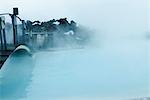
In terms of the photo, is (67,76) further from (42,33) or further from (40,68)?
(42,33)

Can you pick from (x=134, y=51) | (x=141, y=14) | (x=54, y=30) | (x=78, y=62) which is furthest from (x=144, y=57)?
(x=54, y=30)

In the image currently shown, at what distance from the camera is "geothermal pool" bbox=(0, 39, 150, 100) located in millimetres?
2301

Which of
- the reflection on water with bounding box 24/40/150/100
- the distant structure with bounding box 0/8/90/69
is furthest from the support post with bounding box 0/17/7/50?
the reflection on water with bounding box 24/40/150/100

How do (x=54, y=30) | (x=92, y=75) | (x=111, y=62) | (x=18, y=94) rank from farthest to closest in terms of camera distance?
(x=111, y=62), (x=92, y=75), (x=54, y=30), (x=18, y=94)

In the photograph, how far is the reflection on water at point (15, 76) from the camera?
7.39 ft

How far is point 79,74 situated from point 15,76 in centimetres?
45

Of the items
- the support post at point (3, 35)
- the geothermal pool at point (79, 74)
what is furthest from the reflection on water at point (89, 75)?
the support post at point (3, 35)

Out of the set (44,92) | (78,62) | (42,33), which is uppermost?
(42,33)

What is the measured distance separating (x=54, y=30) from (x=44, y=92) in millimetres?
400

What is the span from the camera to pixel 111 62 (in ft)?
9.18

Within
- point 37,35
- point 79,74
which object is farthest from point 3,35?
point 79,74

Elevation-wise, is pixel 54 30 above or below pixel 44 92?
above

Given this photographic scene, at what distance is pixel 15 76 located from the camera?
2.35 metres

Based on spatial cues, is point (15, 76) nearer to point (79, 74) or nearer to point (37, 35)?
point (37, 35)
